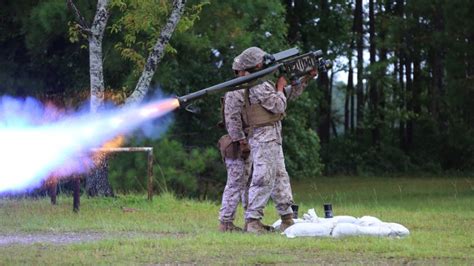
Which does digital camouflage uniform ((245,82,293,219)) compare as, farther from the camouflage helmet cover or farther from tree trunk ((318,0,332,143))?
tree trunk ((318,0,332,143))

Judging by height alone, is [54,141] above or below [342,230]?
above

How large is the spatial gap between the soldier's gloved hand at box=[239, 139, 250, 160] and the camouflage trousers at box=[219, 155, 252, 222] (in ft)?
0.18

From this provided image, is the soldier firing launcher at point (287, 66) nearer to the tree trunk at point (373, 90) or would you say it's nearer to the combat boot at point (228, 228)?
the combat boot at point (228, 228)

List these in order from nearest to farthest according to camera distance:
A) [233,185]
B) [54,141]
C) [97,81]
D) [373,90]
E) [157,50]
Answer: [233,185] < [54,141] < [97,81] < [157,50] < [373,90]

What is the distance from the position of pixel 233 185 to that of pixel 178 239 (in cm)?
135

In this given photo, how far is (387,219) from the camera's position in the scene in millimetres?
13883

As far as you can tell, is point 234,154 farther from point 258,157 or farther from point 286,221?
point 286,221

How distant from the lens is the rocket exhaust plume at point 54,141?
15117 millimetres

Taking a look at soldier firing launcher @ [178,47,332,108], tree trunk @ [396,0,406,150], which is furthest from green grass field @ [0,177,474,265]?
tree trunk @ [396,0,406,150]

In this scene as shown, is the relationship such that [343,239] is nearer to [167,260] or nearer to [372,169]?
[167,260]

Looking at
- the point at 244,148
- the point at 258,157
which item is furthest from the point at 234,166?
the point at 258,157

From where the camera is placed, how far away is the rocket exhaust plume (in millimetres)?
15117

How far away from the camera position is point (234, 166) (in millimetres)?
11711

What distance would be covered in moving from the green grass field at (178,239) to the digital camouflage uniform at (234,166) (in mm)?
362
